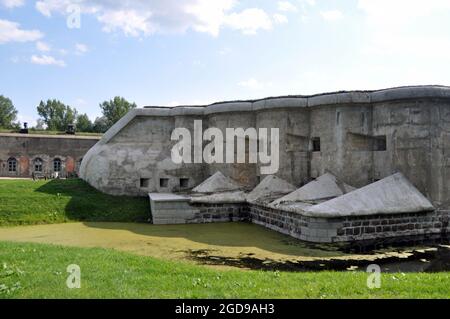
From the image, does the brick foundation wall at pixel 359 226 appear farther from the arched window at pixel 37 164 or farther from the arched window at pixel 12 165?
the arched window at pixel 12 165

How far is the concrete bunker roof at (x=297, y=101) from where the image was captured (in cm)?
1093

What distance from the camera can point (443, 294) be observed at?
467 cm

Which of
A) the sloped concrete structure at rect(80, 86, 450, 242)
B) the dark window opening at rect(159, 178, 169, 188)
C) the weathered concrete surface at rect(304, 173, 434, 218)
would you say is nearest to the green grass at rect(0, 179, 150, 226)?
the sloped concrete structure at rect(80, 86, 450, 242)

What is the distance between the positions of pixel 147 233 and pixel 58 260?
14.9ft

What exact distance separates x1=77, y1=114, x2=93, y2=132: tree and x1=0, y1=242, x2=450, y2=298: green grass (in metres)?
51.7

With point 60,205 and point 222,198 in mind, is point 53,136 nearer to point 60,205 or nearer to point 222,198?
point 60,205

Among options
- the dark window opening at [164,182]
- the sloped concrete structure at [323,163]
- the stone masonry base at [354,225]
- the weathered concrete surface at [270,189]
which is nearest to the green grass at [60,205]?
the sloped concrete structure at [323,163]

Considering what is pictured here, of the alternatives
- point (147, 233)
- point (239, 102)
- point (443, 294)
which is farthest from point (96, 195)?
point (443, 294)

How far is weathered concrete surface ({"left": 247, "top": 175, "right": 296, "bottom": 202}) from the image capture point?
1287cm

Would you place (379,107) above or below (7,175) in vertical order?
above

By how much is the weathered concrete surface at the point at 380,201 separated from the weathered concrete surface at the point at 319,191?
125 cm

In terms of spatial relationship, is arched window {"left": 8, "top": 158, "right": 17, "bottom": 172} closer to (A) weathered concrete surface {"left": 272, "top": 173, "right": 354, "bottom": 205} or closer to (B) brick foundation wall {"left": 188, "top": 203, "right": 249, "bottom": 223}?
(B) brick foundation wall {"left": 188, "top": 203, "right": 249, "bottom": 223}

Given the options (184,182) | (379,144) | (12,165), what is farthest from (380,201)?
(12,165)
